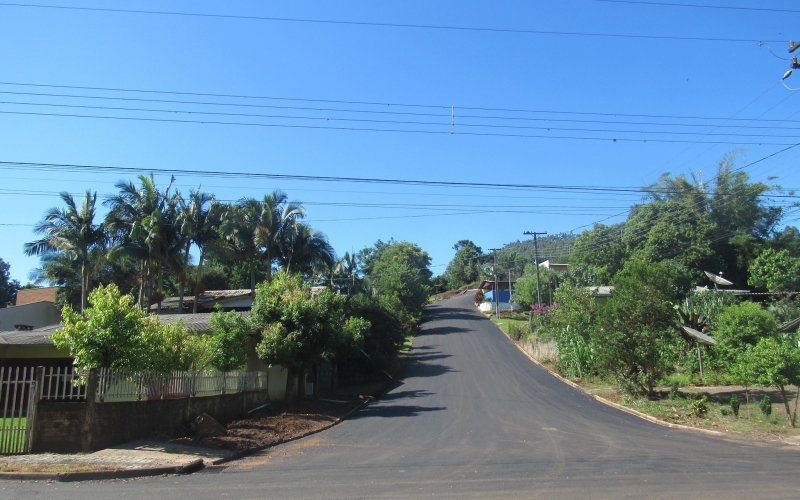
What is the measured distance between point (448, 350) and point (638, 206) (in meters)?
34.9

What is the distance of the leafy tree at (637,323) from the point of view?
2470cm

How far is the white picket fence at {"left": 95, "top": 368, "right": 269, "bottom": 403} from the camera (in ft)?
45.4

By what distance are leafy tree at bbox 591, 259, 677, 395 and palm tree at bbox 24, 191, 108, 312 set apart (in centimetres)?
2832

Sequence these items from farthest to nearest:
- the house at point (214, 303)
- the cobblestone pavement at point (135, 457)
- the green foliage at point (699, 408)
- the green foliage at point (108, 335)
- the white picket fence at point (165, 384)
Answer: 1. the house at point (214, 303)
2. the green foliage at point (699, 408)
3. the white picket fence at point (165, 384)
4. the green foliage at point (108, 335)
5. the cobblestone pavement at point (135, 457)

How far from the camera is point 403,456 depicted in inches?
541

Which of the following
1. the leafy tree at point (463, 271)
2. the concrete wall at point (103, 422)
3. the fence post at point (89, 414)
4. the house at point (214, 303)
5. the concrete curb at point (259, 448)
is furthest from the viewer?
the leafy tree at point (463, 271)

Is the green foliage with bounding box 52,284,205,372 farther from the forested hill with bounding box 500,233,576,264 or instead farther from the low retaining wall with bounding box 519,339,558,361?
the forested hill with bounding box 500,233,576,264

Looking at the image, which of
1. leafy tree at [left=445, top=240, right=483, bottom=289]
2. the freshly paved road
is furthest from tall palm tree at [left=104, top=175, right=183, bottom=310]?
leafy tree at [left=445, top=240, right=483, bottom=289]

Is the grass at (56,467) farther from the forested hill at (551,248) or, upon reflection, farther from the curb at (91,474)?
the forested hill at (551,248)

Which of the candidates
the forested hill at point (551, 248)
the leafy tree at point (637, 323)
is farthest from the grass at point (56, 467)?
the forested hill at point (551, 248)

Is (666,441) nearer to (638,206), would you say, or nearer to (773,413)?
(773,413)

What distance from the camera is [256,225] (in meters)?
39.0

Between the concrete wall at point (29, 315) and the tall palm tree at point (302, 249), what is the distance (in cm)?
1946

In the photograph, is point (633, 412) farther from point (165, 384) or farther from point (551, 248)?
point (551, 248)
